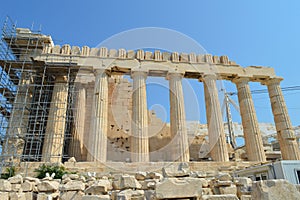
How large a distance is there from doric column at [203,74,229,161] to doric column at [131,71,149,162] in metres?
5.00

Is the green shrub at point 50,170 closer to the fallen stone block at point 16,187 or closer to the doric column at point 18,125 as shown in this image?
the doric column at point 18,125

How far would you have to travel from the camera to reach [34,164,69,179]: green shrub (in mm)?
12141

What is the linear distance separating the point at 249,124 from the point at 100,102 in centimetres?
1154

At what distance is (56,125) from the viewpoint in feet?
50.6

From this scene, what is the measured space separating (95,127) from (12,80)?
7844 mm

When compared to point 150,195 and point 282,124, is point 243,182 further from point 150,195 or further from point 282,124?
point 282,124

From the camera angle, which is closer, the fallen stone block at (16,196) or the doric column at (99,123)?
the fallen stone block at (16,196)

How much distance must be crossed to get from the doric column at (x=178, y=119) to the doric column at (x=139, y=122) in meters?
2.04

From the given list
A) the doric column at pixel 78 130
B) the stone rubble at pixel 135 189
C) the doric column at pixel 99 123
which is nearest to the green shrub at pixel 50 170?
the doric column at pixel 99 123

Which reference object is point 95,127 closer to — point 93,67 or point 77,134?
point 77,134

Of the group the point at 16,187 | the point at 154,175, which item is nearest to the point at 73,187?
Result: the point at 16,187

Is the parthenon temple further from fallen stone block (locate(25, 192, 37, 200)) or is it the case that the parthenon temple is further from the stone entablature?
fallen stone block (locate(25, 192, 37, 200))

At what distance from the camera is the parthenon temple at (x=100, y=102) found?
15.1 m

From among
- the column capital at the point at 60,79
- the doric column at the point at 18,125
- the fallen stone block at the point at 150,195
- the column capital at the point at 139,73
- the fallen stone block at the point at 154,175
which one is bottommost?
the fallen stone block at the point at 150,195
